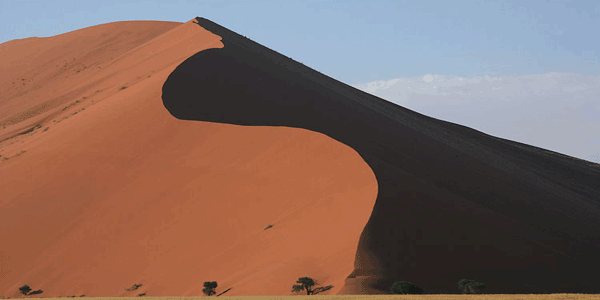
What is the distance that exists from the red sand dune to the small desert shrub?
335mm

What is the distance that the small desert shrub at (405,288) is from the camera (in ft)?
43.3

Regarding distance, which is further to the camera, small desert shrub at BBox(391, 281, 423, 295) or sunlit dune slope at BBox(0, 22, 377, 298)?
sunlit dune slope at BBox(0, 22, 377, 298)

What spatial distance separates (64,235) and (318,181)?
25.1ft

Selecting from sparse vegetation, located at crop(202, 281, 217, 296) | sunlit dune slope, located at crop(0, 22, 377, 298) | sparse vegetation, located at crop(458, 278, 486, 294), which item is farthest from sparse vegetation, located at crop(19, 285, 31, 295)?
sparse vegetation, located at crop(458, 278, 486, 294)

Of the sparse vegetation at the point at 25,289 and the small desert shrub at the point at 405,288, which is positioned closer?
the small desert shrub at the point at 405,288

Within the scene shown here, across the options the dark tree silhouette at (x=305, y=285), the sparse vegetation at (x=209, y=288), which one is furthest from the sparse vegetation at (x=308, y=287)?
the sparse vegetation at (x=209, y=288)

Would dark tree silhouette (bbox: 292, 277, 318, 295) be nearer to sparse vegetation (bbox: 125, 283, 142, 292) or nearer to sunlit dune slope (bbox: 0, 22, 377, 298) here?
sunlit dune slope (bbox: 0, 22, 377, 298)

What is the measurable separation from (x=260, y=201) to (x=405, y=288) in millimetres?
6520

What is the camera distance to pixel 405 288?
13.2 metres

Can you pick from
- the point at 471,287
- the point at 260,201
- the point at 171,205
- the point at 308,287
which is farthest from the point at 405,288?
the point at 171,205

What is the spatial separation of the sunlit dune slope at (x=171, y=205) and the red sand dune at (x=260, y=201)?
2.3 inches

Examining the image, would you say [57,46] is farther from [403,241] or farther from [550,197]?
[403,241]

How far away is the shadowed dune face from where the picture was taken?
49.3 ft

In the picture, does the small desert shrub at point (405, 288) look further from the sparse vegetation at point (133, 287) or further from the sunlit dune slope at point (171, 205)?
the sparse vegetation at point (133, 287)
